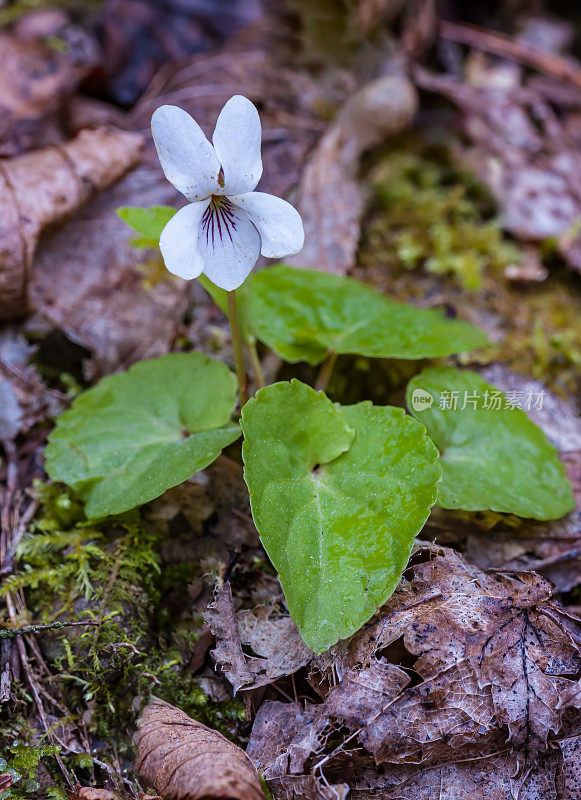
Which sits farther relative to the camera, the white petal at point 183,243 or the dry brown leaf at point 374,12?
the dry brown leaf at point 374,12

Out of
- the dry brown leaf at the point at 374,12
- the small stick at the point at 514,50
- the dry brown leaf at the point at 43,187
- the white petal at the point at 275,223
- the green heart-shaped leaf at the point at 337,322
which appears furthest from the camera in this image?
the small stick at the point at 514,50

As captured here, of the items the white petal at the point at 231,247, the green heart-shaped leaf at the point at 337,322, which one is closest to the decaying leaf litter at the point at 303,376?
the green heart-shaped leaf at the point at 337,322

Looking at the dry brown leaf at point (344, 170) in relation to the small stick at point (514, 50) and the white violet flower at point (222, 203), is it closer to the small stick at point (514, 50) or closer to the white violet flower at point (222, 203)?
the small stick at point (514, 50)

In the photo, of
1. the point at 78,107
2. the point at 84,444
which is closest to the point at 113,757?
the point at 84,444

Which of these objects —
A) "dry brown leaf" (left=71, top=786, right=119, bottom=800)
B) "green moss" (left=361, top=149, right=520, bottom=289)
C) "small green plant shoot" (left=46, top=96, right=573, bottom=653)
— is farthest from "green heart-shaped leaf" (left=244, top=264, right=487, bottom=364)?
"dry brown leaf" (left=71, top=786, right=119, bottom=800)

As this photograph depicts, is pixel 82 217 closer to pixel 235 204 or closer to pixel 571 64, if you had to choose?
pixel 235 204

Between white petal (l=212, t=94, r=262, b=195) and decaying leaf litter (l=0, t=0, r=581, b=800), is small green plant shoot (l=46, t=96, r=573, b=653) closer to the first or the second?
white petal (l=212, t=94, r=262, b=195)
